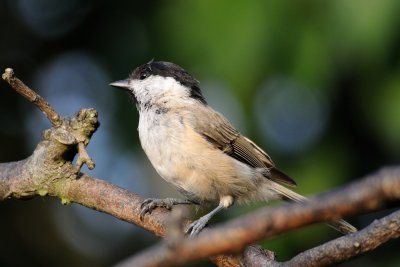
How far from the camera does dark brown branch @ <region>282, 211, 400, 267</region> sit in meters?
1.24

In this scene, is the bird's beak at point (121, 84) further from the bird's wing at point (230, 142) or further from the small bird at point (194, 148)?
the bird's wing at point (230, 142)

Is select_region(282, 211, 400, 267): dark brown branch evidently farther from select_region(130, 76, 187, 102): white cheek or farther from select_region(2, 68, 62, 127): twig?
select_region(130, 76, 187, 102): white cheek

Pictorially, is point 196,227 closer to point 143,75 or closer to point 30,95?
point 30,95

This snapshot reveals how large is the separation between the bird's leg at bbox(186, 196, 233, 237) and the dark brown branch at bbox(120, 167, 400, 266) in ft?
4.58

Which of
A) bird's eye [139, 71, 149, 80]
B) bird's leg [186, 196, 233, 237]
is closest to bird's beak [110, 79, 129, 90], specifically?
bird's eye [139, 71, 149, 80]

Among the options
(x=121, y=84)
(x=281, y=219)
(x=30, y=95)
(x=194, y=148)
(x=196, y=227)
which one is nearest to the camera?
(x=281, y=219)

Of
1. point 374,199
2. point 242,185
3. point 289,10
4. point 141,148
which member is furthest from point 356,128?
point 374,199

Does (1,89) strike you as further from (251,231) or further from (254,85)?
(251,231)

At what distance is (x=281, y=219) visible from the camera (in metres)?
0.81

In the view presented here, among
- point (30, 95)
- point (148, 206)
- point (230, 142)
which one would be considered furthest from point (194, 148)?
point (30, 95)

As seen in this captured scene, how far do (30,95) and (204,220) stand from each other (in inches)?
33.4

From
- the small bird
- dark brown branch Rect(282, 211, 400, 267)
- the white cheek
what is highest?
the white cheek

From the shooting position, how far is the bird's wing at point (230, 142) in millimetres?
2916

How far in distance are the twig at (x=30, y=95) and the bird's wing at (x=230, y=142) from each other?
0.91 meters
